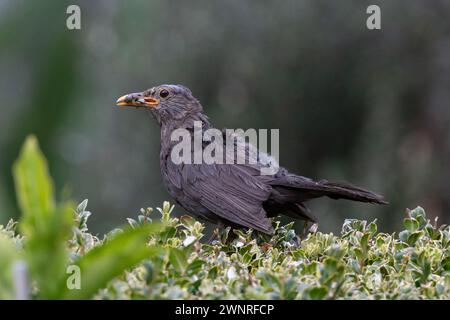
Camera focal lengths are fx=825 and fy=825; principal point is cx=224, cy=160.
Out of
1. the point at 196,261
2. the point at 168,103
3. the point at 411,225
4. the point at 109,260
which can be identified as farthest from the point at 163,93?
the point at 109,260

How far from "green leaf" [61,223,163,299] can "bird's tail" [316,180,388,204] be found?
2670 mm

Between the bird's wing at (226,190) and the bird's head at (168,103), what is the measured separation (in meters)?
0.73

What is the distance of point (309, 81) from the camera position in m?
10.3

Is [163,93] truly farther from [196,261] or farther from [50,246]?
[50,246]

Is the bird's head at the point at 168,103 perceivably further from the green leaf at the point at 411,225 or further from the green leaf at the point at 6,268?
the green leaf at the point at 6,268

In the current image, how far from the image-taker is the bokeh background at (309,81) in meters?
10.1

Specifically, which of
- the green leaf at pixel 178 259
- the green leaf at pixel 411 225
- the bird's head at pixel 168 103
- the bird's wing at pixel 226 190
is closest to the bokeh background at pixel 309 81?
the bird's head at pixel 168 103

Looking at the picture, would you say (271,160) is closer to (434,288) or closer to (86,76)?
(434,288)

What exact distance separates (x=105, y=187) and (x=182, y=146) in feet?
16.8

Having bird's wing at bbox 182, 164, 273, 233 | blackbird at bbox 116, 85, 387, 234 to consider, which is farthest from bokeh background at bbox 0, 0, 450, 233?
bird's wing at bbox 182, 164, 273, 233

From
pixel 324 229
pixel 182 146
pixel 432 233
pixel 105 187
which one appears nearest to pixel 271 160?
pixel 182 146

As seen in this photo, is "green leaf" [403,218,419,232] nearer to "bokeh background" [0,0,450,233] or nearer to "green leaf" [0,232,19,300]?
"green leaf" [0,232,19,300]

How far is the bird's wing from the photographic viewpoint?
566 cm
